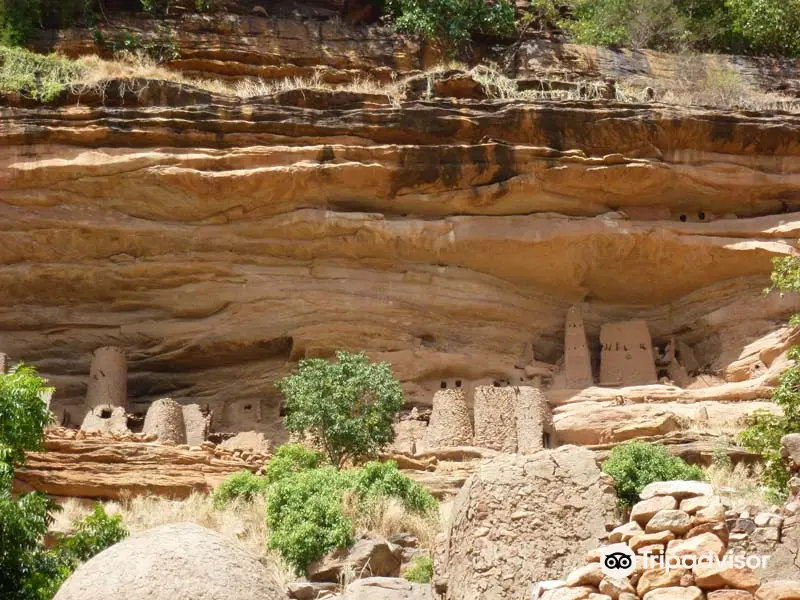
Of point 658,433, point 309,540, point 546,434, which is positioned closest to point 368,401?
point 546,434

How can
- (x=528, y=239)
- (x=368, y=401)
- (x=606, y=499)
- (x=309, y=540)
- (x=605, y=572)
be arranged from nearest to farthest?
(x=605, y=572), (x=606, y=499), (x=309, y=540), (x=368, y=401), (x=528, y=239)

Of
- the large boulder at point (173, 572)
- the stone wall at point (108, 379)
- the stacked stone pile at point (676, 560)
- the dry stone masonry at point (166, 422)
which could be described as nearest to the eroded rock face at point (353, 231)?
the stone wall at point (108, 379)

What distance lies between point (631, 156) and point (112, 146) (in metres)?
9.11

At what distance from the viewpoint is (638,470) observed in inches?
657

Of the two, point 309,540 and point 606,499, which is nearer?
point 606,499

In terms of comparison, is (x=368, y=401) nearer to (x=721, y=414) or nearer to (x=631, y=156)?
(x=721, y=414)

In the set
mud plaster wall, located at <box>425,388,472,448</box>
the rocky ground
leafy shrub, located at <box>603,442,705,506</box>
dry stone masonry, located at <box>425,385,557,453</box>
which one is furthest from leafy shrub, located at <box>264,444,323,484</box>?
leafy shrub, located at <box>603,442,705,506</box>

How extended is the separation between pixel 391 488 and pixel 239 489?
101 inches

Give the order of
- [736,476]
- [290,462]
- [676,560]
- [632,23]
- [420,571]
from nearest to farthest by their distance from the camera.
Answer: [676,560] → [420,571] → [736,476] → [290,462] → [632,23]

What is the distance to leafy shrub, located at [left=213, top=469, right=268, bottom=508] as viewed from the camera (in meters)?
18.5

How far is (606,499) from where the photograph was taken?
10.7 meters

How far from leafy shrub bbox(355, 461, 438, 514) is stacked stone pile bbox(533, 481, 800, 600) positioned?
24.9 ft

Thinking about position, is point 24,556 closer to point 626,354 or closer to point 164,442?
point 164,442

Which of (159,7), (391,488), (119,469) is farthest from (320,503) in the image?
(159,7)
